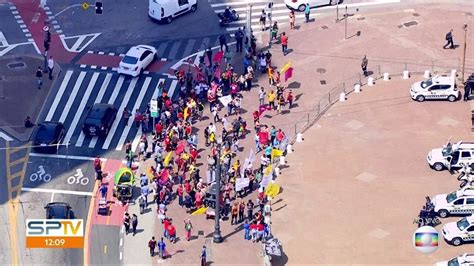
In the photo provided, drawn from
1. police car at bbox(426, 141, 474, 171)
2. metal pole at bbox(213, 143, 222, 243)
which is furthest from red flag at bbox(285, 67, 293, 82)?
metal pole at bbox(213, 143, 222, 243)

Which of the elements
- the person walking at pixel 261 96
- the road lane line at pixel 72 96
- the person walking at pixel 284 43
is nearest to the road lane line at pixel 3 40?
the road lane line at pixel 72 96

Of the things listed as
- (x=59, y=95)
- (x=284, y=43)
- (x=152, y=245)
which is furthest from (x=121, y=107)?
(x=152, y=245)

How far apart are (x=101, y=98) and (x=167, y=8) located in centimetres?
1417

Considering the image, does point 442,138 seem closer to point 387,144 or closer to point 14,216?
point 387,144

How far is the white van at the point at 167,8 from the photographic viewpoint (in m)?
123

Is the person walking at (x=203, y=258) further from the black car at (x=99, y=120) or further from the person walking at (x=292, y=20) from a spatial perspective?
the person walking at (x=292, y=20)

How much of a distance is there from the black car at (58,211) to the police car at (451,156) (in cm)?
2679

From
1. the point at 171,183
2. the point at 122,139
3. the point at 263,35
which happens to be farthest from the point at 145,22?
the point at 171,183

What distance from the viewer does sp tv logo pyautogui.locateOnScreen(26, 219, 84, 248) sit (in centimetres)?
8962

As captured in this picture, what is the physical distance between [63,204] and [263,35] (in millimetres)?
31292

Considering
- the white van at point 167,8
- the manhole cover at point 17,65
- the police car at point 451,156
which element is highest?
the white van at point 167,8

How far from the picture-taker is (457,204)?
94.9m

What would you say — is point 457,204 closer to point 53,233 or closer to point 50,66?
point 53,233

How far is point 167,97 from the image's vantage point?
4313 inches
